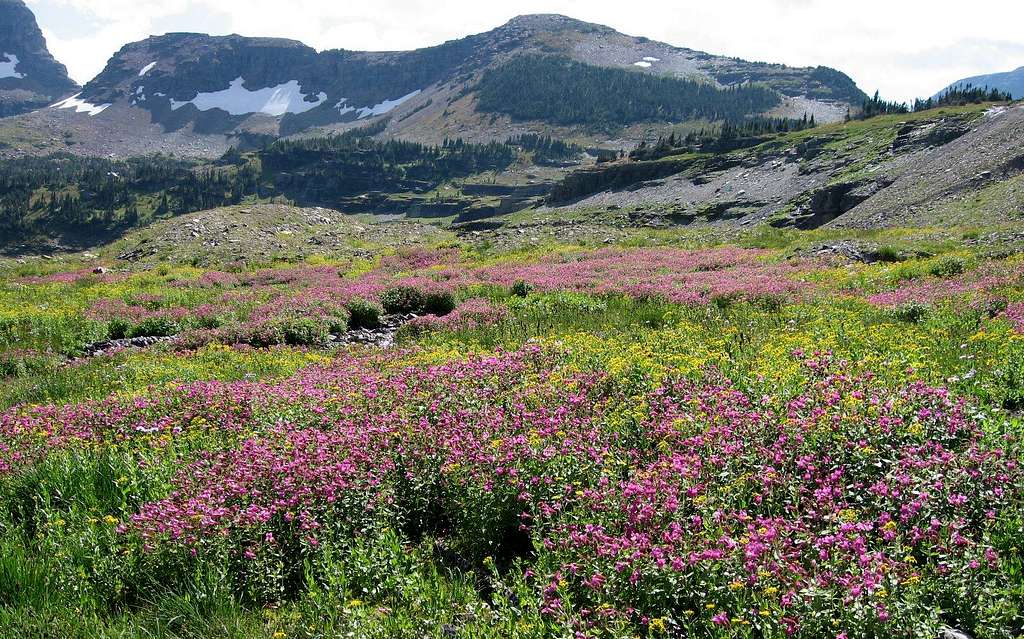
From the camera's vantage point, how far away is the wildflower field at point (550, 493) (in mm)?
4340

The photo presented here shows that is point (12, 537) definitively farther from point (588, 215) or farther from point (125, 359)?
point (588, 215)

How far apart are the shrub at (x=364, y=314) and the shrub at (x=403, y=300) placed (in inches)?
54.9

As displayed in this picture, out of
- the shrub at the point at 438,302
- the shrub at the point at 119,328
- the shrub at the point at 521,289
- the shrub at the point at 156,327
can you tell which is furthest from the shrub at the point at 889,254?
the shrub at the point at 119,328

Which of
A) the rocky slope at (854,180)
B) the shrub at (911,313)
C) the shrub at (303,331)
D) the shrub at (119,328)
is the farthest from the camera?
the rocky slope at (854,180)

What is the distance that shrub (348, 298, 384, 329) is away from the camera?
20.7m

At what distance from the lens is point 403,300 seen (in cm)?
2298

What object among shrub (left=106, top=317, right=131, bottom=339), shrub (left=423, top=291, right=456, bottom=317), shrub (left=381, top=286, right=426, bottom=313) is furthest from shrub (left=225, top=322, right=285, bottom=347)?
shrub (left=423, top=291, right=456, bottom=317)

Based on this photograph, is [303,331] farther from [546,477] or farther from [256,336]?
[546,477]

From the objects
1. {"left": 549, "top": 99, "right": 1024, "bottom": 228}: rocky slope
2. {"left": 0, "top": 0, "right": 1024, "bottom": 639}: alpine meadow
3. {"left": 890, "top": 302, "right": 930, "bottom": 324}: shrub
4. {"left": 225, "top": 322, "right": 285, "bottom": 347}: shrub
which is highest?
{"left": 549, "top": 99, "right": 1024, "bottom": 228}: rocky slope

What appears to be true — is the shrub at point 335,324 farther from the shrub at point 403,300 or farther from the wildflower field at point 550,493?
the wildflower field at point 550,493

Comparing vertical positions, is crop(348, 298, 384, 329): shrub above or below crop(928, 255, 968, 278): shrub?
below

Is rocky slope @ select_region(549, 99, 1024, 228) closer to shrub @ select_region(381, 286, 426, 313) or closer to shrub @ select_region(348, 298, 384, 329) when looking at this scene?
shrub @ select_region(381, 286, 426, 313)

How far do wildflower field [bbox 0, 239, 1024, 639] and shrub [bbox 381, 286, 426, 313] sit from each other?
34.4ft

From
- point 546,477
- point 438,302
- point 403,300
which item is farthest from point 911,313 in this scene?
point 403,300
